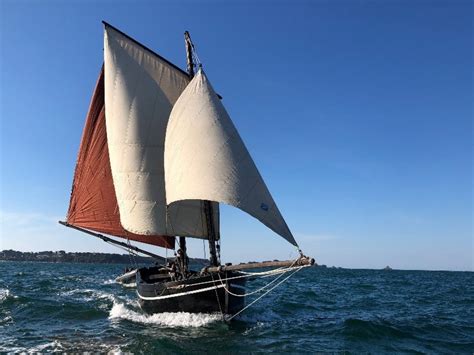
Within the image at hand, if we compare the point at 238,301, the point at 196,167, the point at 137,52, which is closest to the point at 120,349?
the point at 238,301

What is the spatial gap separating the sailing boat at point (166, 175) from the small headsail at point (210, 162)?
4cm

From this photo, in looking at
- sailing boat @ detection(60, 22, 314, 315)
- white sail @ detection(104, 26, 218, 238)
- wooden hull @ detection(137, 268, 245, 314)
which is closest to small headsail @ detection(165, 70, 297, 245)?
sailing boat @ detection(60, 22, 314, 315)

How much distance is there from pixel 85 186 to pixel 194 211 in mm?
8198

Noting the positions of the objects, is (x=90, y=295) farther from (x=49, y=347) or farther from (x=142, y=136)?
(x=49, y=347)

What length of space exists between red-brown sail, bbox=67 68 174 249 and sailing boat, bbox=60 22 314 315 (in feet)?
0.20

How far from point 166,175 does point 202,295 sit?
546 centimetres

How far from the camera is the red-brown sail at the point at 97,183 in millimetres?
25547

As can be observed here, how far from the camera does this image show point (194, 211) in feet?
72.0

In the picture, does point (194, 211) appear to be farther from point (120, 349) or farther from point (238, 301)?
Answer: point (120, 349)

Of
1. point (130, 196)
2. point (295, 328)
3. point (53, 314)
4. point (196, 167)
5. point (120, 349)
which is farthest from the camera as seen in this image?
point (130, 196)

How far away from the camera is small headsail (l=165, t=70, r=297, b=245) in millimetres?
15680

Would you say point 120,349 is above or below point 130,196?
below

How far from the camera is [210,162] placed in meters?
16.8

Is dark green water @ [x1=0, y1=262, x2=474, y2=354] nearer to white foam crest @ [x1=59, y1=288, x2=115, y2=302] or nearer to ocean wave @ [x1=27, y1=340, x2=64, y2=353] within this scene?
ocean wave @ [x1=27, y1=340, x2=64, y2=353]
